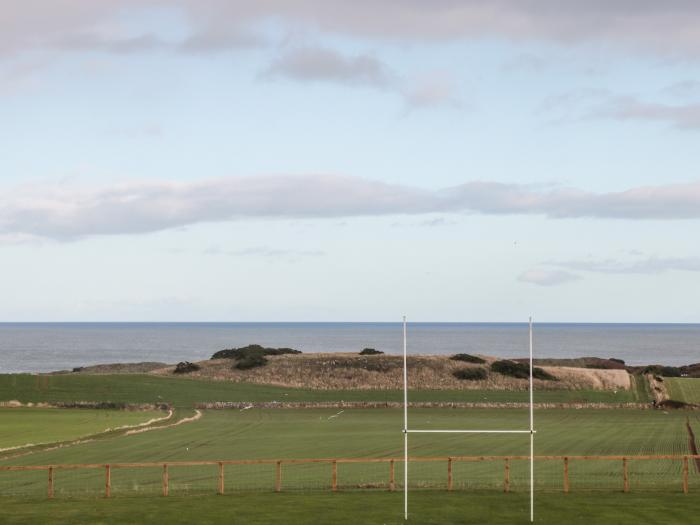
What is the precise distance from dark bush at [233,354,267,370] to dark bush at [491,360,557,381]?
24.0 meters

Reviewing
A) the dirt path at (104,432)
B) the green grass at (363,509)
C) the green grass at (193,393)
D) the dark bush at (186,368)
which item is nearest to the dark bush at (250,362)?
the dark bush at (186,368)

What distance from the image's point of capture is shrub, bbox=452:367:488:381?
95000mm

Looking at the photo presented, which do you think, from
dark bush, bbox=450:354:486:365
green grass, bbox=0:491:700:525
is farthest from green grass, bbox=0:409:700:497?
dark bush, bbox=450:354:486:365

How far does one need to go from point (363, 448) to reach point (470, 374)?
149 ft

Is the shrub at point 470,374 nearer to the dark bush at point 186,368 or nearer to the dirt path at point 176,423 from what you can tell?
the dark bush at point 186,368

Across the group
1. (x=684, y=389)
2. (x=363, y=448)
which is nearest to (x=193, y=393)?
(x=363, y=448)

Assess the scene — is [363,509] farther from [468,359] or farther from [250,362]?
[468,359]

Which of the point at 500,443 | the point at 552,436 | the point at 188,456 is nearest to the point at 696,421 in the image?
the point at 552,436

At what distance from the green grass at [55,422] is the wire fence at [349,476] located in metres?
13.3

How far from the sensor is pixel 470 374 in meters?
95.6

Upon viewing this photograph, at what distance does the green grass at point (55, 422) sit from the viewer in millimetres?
56659

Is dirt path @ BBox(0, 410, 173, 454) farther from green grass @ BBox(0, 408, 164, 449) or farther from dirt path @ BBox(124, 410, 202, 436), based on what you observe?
dirt path @ BBox(124, 410, 202, 436)

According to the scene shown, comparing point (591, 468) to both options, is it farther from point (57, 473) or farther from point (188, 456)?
point (57, 473)

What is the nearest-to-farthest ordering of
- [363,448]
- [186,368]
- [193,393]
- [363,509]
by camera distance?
[363,509] < [363,448] < [193,393] < [186,368]
